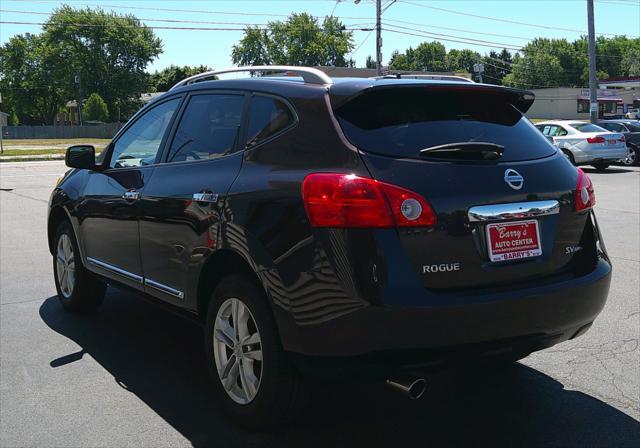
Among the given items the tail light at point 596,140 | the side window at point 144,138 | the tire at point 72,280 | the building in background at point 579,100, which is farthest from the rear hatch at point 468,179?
the building in background at point 579,100

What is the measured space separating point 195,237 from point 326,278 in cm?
110

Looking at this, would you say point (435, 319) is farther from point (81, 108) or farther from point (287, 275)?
point (81, 108)

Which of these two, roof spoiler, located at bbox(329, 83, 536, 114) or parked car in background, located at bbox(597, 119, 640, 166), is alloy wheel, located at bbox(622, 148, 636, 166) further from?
roof spoiler, located at bbox(329, 83, 536, 114)

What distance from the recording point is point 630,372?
14.2 feet

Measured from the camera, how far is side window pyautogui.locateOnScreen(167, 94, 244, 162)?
3918 millimetres

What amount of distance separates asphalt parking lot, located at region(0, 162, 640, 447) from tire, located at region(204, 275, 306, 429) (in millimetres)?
142

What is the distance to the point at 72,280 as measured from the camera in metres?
5.79

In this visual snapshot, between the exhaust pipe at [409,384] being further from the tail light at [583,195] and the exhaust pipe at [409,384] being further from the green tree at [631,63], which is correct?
the green tree at [631,63]

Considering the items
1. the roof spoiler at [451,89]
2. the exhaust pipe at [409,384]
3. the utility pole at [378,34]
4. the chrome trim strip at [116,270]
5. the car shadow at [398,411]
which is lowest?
the car shadow at [398,411]

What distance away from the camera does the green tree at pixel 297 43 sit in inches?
4257

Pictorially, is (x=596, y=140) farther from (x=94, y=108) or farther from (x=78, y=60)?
(x=78, y=60)

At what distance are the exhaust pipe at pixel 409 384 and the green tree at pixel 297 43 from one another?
107 metres

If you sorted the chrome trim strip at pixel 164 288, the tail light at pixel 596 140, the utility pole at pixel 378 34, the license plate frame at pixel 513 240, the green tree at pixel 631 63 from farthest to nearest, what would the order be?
the green tree at pixel 631 63 < the utility pole at pixel 378 34 < the tail light at pixel 596 140 < the chrome trim strip at pixel 164 288 < the license plate frame at pixel 513 240

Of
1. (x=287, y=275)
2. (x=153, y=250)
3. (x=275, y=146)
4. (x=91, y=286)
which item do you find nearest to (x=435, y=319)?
(x=287, y=275)
